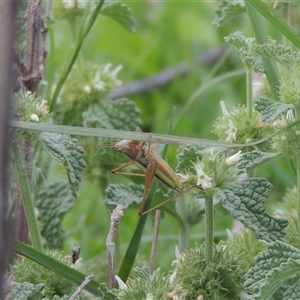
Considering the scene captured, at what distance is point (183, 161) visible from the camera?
111 cm

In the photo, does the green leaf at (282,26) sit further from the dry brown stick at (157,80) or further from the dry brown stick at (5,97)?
the dry brown stick at (157,80)

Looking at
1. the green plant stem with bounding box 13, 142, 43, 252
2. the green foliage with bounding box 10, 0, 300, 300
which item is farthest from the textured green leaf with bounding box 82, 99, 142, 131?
the green plant stem with bounding box 13, 142, 43, 252

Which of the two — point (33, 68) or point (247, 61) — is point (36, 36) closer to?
point (33, 68)

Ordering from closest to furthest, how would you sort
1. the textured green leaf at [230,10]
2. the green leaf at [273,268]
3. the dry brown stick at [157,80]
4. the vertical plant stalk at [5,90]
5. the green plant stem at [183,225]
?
the vertical plant stalk at [5,90], the green leaf at [273,268], the green plant stem at [183,225], the textured green leaf at [230,10], the dry brown stick at [157,80]

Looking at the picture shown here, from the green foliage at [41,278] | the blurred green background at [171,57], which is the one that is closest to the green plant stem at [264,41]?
the green foliage at [41,278]

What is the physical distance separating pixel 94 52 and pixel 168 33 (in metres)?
0.36

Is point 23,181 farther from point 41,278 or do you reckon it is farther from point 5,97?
point 5,97

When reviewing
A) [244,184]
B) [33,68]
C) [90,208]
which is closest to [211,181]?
[244,184]

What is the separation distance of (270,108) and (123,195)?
1.03 ft

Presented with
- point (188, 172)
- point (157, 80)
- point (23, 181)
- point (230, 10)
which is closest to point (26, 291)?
point (23, 181)

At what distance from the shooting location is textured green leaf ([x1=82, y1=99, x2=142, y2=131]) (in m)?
1.40

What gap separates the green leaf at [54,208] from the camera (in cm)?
135

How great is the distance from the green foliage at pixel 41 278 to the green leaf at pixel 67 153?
0.12 meters

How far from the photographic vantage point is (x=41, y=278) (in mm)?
1067
